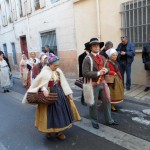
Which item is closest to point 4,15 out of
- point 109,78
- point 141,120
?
point 109,78

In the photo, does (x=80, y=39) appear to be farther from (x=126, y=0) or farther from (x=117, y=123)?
(x=117, y=123)

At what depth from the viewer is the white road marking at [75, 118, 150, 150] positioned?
11.2 feet

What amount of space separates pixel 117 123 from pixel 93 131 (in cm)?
56

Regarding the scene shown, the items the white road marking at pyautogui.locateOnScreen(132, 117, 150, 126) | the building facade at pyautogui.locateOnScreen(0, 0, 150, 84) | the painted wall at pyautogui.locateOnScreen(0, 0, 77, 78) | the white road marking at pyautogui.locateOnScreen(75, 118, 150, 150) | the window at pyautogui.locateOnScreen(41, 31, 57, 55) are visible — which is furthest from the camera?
the window at pyautogui.locateOnScreen(41, 31, 57, 55)

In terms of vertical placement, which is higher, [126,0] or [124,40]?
[126,0]

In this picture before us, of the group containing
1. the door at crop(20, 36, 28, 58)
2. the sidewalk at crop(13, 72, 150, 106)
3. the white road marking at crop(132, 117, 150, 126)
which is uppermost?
the door at crop(20, 36, 28, 58)

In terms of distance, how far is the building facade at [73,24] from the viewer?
702 centimetres

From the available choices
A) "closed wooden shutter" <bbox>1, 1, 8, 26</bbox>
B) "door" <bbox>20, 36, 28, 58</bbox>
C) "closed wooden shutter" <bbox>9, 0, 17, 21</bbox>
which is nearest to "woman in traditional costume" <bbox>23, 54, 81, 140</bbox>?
"door" <bbox>20, 36, 28, 58</bbox>

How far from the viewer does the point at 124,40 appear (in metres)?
6.43

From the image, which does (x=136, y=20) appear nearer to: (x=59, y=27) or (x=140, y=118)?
(x=140, y=118)

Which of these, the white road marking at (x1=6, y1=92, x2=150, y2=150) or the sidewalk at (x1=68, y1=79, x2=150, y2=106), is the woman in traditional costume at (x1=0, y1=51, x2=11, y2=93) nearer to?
the sidewalk at (x1=68, y1=79, x2=150, y2=106)

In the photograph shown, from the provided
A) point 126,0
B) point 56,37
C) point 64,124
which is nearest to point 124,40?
point 126,0

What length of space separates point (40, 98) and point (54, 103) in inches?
11.8

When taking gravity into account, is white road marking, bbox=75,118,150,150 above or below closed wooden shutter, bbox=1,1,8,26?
below
